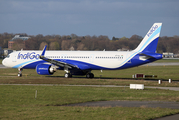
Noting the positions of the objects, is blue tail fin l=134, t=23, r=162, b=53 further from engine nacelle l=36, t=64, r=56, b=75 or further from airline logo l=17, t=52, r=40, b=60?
airline logo l=17, t=52, r=40, b=60

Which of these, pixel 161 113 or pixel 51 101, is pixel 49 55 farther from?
pixel 161 113

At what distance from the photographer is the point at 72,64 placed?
49750 millimetres

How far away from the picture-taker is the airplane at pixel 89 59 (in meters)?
46.7

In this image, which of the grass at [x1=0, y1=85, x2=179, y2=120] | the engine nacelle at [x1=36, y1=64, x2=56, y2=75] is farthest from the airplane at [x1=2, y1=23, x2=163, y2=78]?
the grass at [x1=0, y1=85, x2=179, y2=120]

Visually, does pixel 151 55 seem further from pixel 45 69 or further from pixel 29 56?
pixel 29 56

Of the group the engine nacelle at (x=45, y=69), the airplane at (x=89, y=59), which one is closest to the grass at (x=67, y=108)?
the airplane at (x=89, y=59)

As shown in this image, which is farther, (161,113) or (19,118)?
(161,113)

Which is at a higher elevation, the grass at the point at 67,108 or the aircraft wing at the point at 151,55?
the aircraft wing at the point at 151,55

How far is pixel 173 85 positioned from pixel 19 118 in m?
26.4

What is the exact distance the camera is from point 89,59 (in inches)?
1934

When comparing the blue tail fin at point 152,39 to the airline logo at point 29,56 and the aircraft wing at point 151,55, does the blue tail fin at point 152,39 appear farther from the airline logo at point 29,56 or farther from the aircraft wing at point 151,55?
the airline logo at point 29,56

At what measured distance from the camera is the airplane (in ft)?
153

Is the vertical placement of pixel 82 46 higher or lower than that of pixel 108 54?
higher

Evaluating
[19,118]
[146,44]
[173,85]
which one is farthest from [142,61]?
[19,118]
